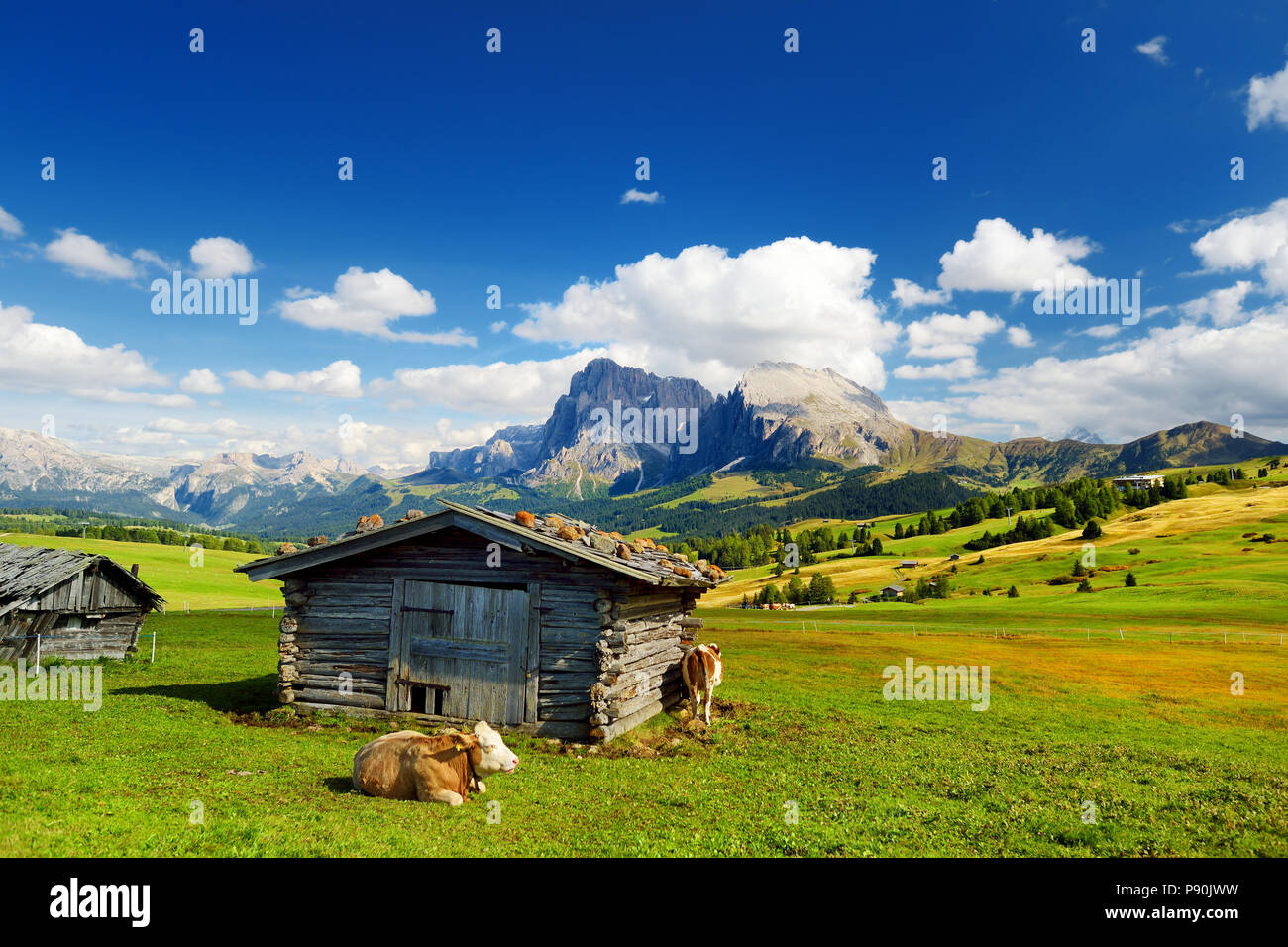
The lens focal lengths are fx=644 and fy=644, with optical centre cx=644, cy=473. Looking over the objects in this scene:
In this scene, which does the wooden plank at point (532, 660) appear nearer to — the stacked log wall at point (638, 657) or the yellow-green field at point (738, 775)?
the yellow-green field at point (738, 775)

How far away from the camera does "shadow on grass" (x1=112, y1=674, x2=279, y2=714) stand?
2155 cm

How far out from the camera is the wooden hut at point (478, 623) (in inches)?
735

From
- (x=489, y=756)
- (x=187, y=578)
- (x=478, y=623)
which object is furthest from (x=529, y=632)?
(x=187, y=578)

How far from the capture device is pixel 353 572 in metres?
21.1

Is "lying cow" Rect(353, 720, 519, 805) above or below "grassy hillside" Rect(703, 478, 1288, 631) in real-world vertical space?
above

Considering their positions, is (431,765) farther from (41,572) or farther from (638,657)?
(41,572)

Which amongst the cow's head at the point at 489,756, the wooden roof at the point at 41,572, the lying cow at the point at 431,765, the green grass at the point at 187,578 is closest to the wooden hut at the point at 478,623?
the cow's head at the point at 489,756

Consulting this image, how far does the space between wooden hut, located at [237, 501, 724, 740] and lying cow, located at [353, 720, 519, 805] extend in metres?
4.95

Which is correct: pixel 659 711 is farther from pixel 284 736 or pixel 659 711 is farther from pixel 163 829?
pixel 163 829

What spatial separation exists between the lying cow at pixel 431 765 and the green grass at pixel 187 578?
2579 inches

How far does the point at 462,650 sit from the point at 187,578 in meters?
105

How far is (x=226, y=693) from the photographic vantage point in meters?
23.6

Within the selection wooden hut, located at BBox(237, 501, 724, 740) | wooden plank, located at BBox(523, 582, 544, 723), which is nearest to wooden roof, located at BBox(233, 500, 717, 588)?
wooden hut, located at BBox(237, 501, 724, 740)

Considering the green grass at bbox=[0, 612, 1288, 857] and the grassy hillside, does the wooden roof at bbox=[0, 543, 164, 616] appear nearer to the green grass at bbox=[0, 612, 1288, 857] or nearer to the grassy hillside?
the green grass at bbox=[0, 612, 1288, 857]
